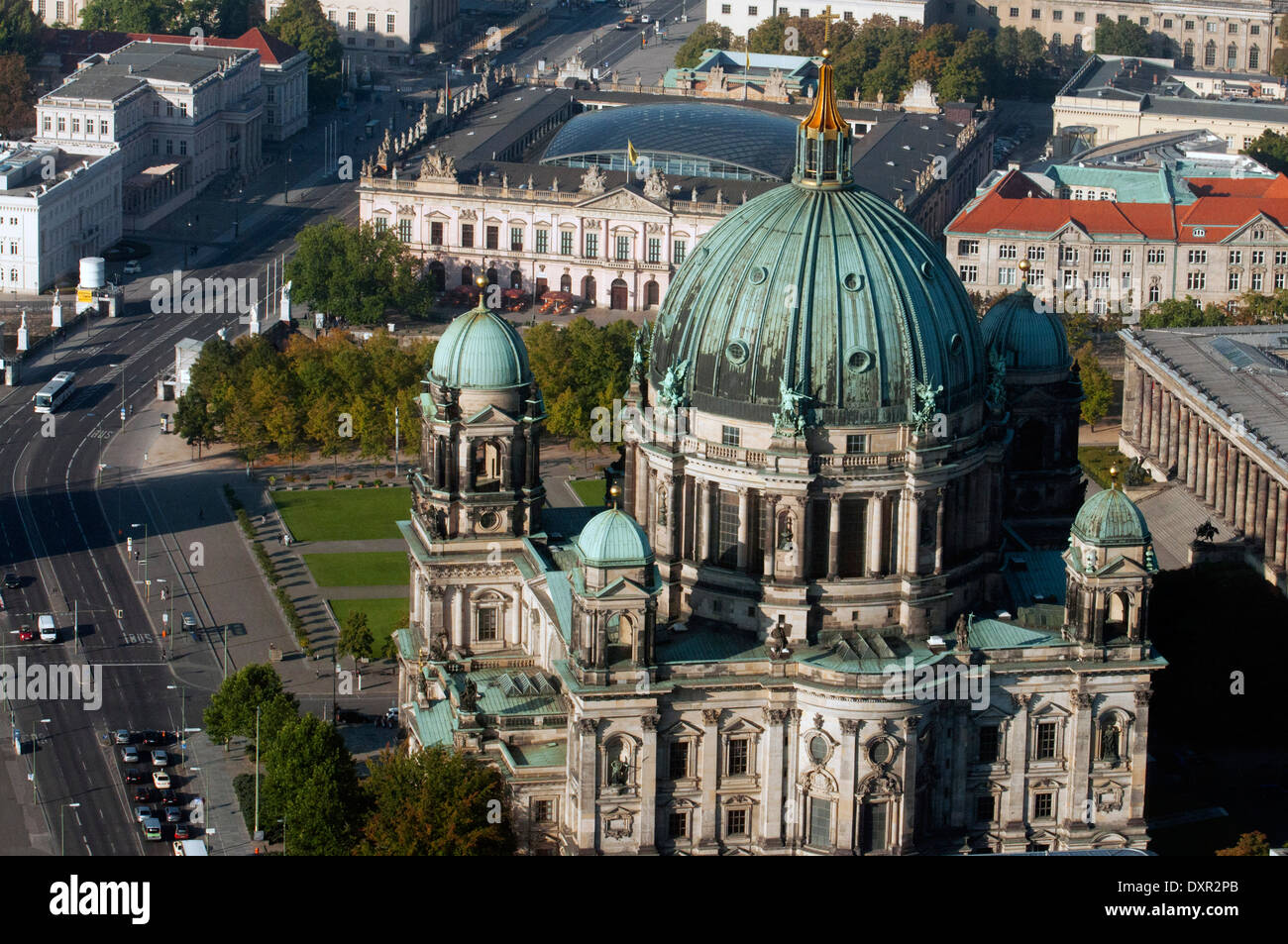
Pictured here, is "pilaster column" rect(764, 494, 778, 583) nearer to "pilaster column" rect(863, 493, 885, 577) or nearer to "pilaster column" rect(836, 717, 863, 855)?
"pilaster column" rect(863, 493, 885, 577)

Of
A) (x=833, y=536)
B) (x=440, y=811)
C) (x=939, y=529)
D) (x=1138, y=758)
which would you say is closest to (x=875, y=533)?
(x=833, y=536)

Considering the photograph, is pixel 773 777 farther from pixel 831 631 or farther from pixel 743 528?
pixel 743 528

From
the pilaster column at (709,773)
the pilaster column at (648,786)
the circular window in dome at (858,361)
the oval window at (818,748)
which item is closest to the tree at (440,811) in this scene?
the pilaster column at (648,786)

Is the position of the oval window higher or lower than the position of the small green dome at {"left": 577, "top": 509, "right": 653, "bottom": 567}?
lower

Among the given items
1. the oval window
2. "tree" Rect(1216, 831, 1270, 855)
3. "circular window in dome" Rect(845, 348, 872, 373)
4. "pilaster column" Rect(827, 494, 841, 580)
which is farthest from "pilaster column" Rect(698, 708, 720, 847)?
"tree" Rect(1216, 831, 1270, 855)

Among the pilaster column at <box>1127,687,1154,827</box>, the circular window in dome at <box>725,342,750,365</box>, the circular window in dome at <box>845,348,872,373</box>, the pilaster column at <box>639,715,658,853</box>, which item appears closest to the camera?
the pilaster column at <box>639,715,658,853</box>

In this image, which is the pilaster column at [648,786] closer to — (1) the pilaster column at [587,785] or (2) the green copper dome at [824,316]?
(1) the pilaster column at [587,785]
